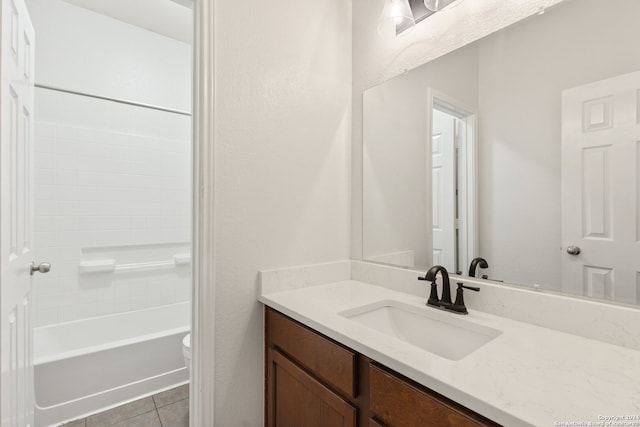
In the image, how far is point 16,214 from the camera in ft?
3.50

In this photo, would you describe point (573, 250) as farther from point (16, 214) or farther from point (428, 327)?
point (16, 214)

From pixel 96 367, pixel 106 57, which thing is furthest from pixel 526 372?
pixel 106 57

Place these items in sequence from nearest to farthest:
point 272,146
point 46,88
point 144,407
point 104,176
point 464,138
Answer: point 464,138 < point 272,146 < point 144,407 < point 46,88 < point 104,176

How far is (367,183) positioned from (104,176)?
2.06 m

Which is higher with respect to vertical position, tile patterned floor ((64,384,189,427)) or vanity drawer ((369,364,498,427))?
vanity drawer ((369,364,498,427))

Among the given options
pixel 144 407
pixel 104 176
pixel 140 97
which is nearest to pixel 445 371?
pixel 144 407

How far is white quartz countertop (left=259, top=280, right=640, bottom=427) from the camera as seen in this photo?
52 cm

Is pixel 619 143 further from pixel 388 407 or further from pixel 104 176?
pixel 104 176

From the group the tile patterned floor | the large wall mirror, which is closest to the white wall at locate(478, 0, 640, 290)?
the large wall mirror

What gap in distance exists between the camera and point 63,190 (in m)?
2.17

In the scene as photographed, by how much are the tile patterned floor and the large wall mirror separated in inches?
58.3

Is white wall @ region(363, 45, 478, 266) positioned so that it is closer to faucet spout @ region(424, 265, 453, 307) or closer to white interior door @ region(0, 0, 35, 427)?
faucet spout @ region(424, 265, 453, 307)

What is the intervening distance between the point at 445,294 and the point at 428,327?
0.44 feet

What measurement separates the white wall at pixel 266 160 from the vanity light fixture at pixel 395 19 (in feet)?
0.87
